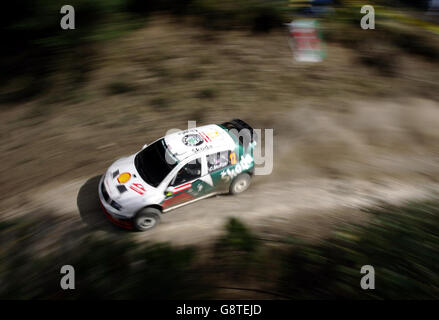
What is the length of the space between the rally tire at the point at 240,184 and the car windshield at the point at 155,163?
5.64ft

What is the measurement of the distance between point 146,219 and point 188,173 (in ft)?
4.55

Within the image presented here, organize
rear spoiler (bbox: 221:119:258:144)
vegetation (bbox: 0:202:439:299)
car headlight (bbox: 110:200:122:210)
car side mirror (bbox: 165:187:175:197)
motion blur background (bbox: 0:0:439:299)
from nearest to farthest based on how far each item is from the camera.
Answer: vegetation (bbox: 0:202:439:299)
motion blur background (bbox: 0:0:439:299)
car headlight (bbox: 110:200:122:210)
car side mirror (bbox: 165:187:175:197)
rear spoiler (bbox: 221:119:258:144)

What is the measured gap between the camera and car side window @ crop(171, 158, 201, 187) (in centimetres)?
636

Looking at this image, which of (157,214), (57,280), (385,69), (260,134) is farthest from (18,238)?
(385,69)

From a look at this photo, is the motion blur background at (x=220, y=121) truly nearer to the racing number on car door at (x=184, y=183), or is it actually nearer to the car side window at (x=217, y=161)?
the racing number on car door at (x=184, y=183)

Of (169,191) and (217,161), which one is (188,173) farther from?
(217,161)

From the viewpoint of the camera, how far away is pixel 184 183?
6445 mm

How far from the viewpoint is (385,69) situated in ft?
37.2

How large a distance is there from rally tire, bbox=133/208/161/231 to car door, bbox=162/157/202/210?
10.7 inches

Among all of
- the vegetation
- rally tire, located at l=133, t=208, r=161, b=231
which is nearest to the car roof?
rally tire, located at l=133, t=208, r=161, b=231

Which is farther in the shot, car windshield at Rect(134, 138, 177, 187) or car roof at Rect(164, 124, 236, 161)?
car roof at Rect(164, 124, 236, 161)

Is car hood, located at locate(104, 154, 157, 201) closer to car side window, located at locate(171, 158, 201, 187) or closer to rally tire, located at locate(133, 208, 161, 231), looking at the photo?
rally tire, located at locate(133, 208, 161, 231)

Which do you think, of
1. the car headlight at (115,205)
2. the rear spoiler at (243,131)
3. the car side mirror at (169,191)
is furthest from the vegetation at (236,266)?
the rear spoiler at (243,131)

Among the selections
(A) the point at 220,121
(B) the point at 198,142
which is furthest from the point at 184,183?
(A) the point at 220,121
